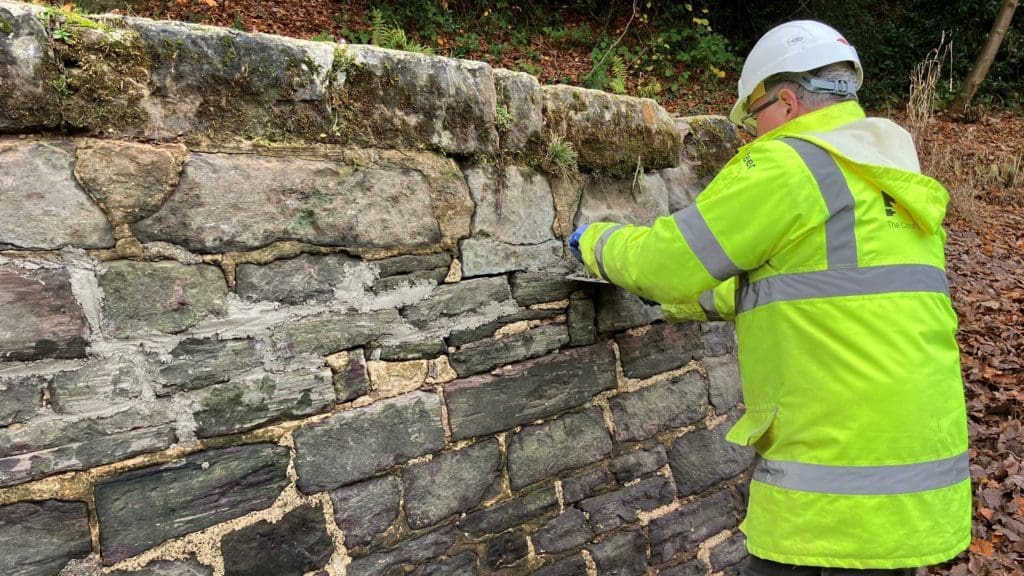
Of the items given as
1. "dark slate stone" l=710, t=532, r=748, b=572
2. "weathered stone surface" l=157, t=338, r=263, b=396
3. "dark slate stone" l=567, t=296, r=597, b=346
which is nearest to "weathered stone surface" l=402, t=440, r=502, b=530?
"dark slate stone" l=567, t=296, r=597, b=346

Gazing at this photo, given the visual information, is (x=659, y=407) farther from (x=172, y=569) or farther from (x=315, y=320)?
(x=172, y=569)

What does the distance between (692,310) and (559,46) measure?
22.1 feet

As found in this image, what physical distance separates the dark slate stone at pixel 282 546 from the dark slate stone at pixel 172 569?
2.4 inches

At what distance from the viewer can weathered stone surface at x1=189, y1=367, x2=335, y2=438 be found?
174cm

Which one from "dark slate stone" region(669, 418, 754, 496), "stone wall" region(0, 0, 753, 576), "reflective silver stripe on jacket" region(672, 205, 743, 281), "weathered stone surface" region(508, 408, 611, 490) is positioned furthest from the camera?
"dark slate stone" region(669, 418, 754, 496)

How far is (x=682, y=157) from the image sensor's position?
116 inches

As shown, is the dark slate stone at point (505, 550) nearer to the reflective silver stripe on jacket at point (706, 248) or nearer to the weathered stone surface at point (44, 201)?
the reflective silver stripe on jacket at point (706, 248)

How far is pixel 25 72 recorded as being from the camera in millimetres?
1451

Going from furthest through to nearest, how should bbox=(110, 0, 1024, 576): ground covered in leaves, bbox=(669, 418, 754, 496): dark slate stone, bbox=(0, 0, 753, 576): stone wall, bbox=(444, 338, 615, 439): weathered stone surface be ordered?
bbox=(110, 0, 1024, 576): ground covered in leaves < bbox=(669, 418, 754, 496): dark slate stone < bbox=(444, 338, 615, 439): weathered stone surface < bbox=(0, 0, 753, 576): stone wall

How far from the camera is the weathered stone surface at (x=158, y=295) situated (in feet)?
5.31

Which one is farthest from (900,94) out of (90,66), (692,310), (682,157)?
(90,66)

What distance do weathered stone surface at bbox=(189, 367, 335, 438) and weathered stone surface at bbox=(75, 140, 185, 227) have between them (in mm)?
503

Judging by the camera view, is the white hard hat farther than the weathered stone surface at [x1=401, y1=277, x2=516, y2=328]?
No

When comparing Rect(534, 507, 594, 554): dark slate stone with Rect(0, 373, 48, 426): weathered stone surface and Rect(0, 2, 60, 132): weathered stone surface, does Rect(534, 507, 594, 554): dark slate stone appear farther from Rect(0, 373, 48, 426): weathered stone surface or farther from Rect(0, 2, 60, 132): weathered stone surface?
Rect(0, 2, 60, 132): weathered stone surface
